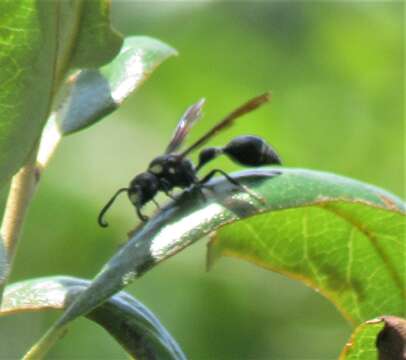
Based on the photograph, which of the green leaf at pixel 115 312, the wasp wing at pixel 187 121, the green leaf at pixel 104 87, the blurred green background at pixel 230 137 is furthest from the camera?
the blurred green background at pixel 230 137

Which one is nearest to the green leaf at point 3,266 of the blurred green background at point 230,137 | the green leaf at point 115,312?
the green leaf at point 115,312

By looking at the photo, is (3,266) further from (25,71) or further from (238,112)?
(238,112)

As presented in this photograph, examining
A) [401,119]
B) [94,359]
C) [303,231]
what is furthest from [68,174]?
[303,231]

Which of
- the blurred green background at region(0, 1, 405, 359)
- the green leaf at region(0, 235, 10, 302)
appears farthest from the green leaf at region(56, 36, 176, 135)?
the blurred green background at region(0, 1, 405, 359)

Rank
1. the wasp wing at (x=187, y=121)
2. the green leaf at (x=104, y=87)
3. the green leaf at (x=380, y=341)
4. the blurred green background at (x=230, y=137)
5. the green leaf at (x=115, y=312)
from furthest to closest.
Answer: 1. the blurred green background at (x=230, y=137)
2. the wasp wing at (x=187, y=121)
3. the green leaf at (x=104, y=87)
4. the green leaf at (x=115, y=312)
5. the green leaf at (x=380, y=341)

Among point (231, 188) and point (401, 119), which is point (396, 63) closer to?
point (401, 119)

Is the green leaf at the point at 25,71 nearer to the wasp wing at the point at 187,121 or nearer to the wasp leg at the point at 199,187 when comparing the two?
the wasp leg at the point at 199,187

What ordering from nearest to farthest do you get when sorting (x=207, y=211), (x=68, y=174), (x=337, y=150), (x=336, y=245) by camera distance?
(x=207, y=211)
(x=336, y=245)
(x=68, y=174)
(x=337, y=150)
